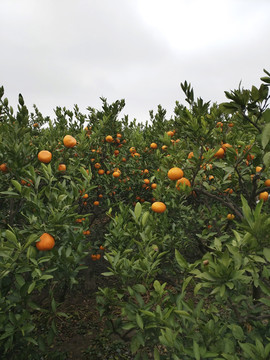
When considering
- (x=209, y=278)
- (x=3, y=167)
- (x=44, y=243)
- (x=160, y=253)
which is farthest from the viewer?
(x=3, y=167)

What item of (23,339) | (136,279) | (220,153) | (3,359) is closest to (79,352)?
(3,359)

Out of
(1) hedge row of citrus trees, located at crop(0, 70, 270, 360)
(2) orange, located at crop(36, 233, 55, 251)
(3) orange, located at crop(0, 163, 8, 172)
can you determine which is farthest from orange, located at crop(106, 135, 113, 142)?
(2) orange, located at crop(36, 233, 55, 251)

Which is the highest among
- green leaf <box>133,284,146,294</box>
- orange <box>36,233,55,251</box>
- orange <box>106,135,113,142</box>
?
orange <box>106,135,113,142</box>

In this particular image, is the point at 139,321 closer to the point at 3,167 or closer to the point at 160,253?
the point at 160,253

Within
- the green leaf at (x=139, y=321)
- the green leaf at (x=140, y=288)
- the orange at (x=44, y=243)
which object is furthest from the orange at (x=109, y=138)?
the green leaf at (x=139, y=321)

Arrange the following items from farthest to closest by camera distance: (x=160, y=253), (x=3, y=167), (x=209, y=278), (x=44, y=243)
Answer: (x=3, y=167) → (x=160, y=253) → (x=44, y=243) → (x=209, y=278)

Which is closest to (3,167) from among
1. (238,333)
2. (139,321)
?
(139,321)

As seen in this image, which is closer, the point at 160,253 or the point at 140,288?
the point at 140,288

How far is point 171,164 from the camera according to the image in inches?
98.8

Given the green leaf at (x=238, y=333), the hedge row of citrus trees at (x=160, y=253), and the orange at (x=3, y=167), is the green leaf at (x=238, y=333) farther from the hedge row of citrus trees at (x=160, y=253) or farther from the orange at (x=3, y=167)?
the orange at (x=3, y=167)

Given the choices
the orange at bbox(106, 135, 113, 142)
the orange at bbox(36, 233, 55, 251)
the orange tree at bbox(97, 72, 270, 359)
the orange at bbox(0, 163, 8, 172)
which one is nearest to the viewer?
the orange tree at bbox(97, 72, 270, 359)

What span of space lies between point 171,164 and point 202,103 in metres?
0.71

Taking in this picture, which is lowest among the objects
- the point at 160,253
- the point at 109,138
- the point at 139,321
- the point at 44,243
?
the point at 139,321

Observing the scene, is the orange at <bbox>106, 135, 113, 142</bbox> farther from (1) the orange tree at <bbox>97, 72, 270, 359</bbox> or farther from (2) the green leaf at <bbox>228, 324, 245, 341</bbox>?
(2) the green leaf at <bbox>228, 324, 245, 341</bbox>
